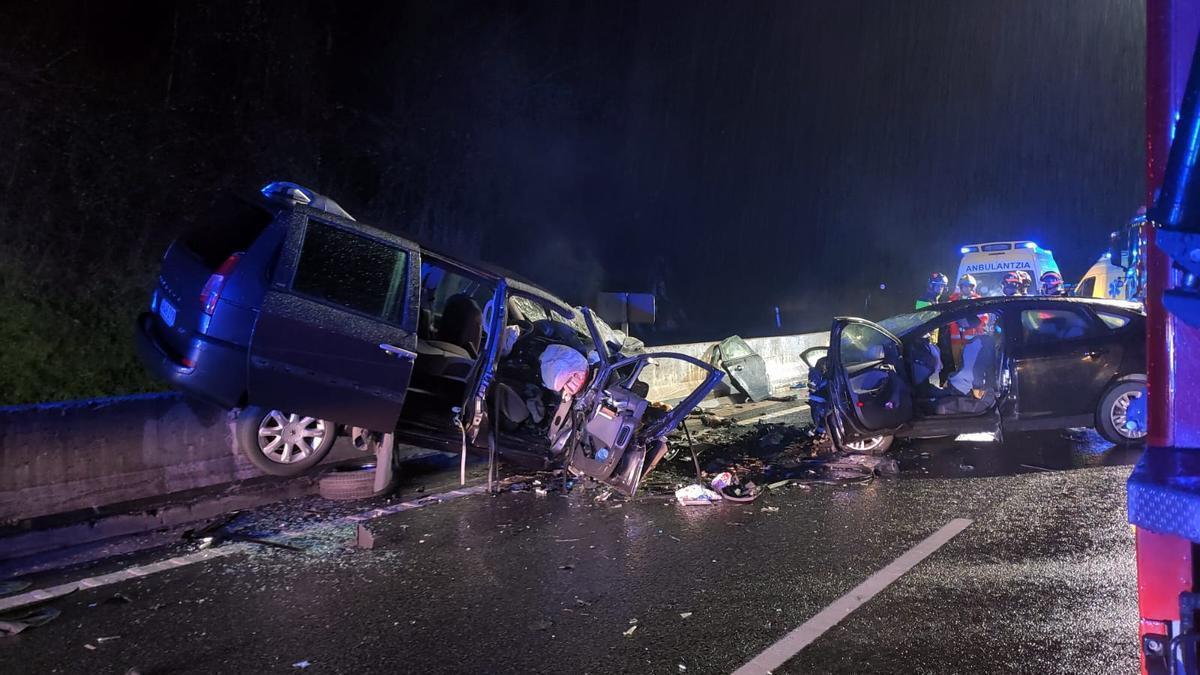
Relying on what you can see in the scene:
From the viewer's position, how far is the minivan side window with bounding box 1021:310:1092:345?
22.9 feet

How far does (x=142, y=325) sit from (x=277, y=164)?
12.2m

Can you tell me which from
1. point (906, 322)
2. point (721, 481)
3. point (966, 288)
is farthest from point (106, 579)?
point (966, 288)

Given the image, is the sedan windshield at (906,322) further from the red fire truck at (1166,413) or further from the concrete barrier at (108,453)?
the concrete barrier at (108,453)

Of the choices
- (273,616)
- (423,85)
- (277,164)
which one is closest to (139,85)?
(277,164)

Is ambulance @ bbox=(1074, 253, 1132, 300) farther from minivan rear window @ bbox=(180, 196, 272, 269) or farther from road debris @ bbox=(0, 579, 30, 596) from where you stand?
road debris @ bbox=(0, 579, 30, 596)

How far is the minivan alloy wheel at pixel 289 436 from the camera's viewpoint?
5.62m

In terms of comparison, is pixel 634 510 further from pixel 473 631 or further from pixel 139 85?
pixel 139 85

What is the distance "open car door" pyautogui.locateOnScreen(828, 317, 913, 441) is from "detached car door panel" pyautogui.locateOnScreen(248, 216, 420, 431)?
13.1 ft

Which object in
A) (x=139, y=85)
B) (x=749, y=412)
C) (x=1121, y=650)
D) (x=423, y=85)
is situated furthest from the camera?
(x=423, y=85)

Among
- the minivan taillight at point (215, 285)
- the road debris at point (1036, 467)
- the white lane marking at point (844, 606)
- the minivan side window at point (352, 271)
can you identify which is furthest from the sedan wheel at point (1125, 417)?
the minivan taillight at point (215, 285)

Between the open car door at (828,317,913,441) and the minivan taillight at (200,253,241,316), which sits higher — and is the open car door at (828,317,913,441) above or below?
below

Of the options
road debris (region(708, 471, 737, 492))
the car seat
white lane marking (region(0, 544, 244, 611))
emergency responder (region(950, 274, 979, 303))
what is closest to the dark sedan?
road debris (region(708, 471, 737, 492))

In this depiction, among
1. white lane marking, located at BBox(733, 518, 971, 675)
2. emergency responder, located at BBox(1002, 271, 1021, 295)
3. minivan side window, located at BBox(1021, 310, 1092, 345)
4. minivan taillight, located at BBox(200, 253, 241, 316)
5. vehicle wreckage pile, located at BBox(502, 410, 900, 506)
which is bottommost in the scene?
white lane marking, located at BBox(733, 518, 971, 675)

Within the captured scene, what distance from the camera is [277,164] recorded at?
638 inches
